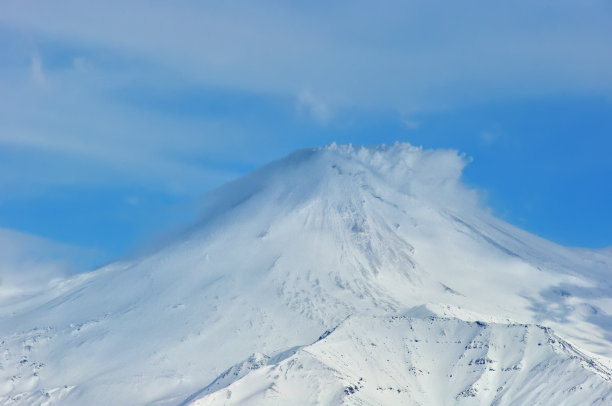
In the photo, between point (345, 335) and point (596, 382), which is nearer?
point (596, 382)

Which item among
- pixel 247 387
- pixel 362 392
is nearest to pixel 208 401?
pixel 247 387

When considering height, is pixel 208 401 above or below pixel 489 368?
above

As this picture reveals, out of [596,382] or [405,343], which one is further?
[405,343]

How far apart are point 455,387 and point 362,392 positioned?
1729 centimetres

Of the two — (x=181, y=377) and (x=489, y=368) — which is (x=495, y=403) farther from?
(x=181, y=377)

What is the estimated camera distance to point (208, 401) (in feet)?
562

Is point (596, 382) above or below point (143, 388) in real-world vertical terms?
below

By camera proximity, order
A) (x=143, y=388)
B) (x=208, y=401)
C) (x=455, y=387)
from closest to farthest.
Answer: (x=208, y=401) < (x=455, y=387) < (x=143, y=388)

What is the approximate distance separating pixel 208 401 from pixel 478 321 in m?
51.3

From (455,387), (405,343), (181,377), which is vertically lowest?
(455,387)

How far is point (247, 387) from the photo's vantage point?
175m

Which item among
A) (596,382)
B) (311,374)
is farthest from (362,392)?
(596,382)

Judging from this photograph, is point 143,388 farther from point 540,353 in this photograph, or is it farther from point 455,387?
point 540,353

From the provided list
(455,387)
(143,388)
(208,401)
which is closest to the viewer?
(208,401)
